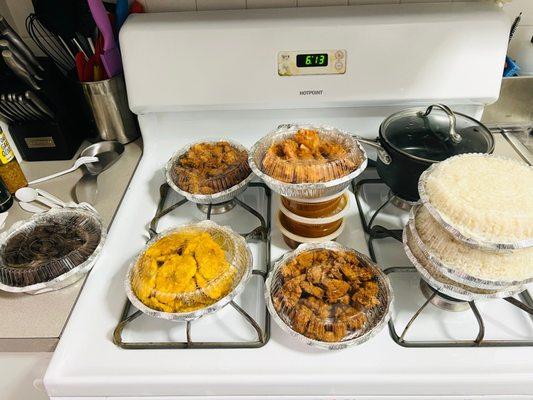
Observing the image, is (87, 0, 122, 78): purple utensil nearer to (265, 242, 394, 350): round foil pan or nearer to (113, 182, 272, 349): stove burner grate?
(113, 182, 272, 349): stove burner grate

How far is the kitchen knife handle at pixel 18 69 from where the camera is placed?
855mm

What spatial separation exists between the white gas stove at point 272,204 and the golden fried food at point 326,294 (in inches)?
1.7

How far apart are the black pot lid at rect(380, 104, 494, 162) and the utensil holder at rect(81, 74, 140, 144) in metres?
0.62

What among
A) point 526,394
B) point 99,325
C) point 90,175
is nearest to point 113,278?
point 99,325

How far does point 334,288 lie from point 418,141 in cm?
38

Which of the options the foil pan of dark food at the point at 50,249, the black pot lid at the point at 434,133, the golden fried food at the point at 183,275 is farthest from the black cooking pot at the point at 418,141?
the foil pan of dark food at the point at 50,249

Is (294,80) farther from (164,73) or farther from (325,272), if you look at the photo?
(325,272)

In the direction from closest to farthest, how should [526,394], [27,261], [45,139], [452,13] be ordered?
[526,394], [27,261], [452,13], [45,139]

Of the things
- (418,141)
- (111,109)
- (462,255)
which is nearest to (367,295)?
(462,255)

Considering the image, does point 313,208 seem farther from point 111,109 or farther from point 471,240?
point 111,109

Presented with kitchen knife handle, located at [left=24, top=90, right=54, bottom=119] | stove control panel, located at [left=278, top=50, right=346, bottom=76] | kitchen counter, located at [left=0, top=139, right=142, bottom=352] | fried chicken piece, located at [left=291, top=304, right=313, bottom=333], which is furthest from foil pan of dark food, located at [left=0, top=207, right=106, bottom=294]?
stove control panel, located at [left=278, top=50, right=346, bottom=76]

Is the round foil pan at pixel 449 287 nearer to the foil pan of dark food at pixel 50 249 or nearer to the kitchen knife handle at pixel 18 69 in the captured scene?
the foil pan of dark food at pixel 50 249

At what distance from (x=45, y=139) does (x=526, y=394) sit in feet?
3.53

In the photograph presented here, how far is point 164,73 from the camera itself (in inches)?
34.5
